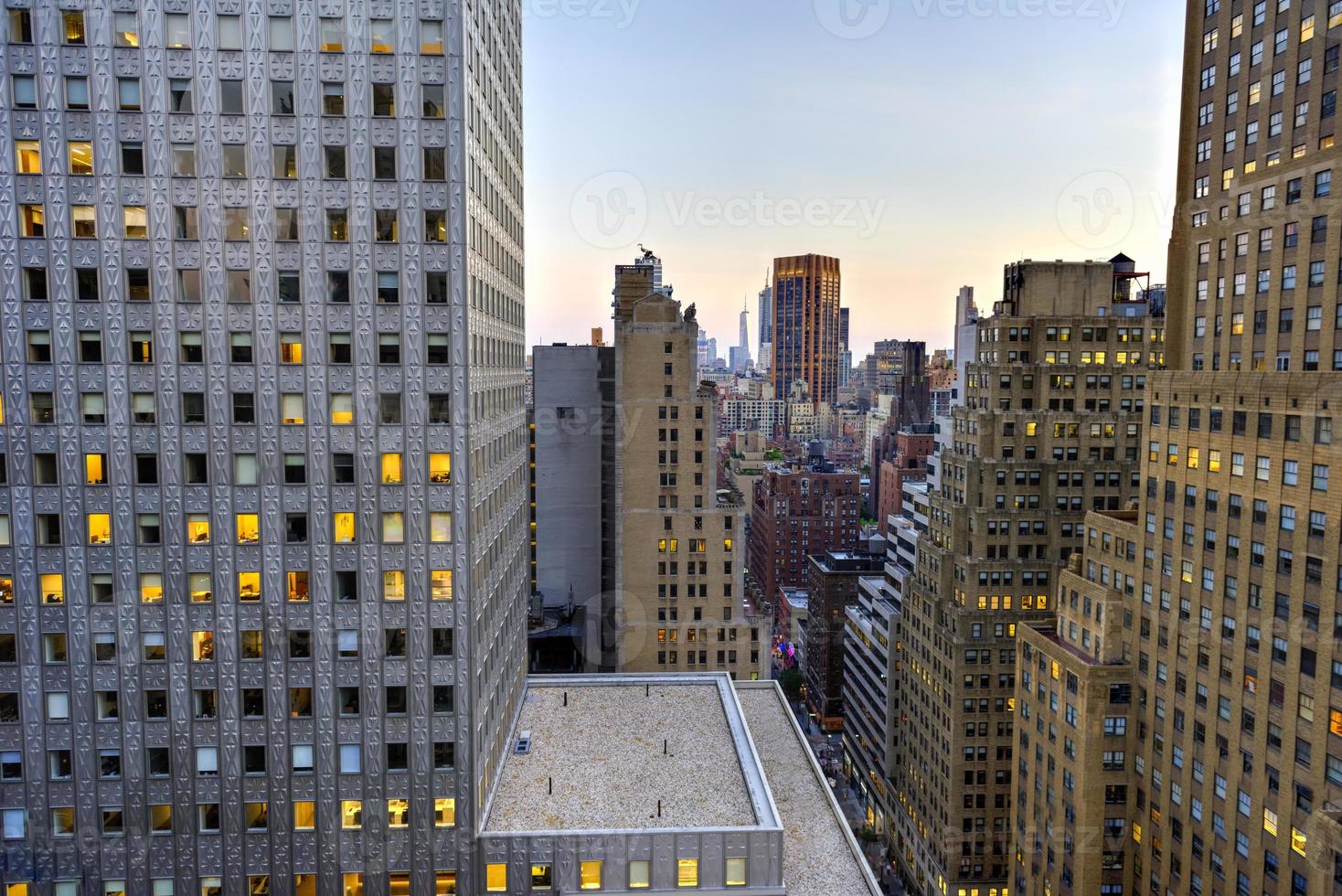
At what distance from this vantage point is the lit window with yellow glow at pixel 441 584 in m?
47.7

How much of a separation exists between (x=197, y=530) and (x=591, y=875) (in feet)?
101

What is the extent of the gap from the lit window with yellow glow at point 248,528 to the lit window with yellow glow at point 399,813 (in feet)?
58.1

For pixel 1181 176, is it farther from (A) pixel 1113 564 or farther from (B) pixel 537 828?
(B) pixel 537 828

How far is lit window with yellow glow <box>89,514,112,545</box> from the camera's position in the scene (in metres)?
45.9

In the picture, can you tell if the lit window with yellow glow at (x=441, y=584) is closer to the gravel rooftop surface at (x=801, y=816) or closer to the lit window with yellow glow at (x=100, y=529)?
the lit window with yellow glow at (x=100, y=529)

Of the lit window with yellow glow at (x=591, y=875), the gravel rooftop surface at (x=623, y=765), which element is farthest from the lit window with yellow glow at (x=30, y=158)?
the lit window with yellow glow at (x=591, y=875)

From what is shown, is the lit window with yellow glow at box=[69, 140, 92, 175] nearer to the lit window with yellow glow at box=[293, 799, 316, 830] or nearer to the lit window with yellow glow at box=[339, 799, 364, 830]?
the lit window with yellow glow at box=[293, 799, 316, 830]

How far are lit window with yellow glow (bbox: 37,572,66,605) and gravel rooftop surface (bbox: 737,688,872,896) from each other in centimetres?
4595

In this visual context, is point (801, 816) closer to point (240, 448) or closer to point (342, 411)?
point (342, 411)

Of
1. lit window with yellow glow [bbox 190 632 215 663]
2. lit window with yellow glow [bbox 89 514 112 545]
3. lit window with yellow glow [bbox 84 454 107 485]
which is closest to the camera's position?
lit window with yellow glow [bbox 84 454 107 485]

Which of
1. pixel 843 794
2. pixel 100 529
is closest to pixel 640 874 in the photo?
pixel 100 529

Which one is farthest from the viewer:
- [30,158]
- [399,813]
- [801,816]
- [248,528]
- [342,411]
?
[801,816]

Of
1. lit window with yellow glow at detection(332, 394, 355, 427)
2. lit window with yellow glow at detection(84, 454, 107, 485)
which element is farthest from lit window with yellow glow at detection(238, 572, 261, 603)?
lit window with yellow glow at detection(332, 394, 355, 427)

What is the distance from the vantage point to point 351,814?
48.5 m
